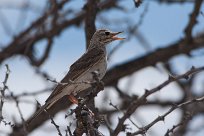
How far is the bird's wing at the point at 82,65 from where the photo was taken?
8352 millimetres

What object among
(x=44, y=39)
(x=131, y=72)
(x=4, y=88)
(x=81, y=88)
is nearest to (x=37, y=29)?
(x=44, y=39)

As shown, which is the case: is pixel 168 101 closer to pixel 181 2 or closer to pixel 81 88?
pixel 181 2

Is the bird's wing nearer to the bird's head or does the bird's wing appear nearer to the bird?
the bird

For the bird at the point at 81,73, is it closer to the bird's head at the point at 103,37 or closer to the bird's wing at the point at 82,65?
the bird's wing at the point at 82,65

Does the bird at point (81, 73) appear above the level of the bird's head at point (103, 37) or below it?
below

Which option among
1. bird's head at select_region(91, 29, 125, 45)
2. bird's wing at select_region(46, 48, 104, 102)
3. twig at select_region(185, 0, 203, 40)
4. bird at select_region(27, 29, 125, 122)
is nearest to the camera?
bird at select_region(27, 29, 125, 122)

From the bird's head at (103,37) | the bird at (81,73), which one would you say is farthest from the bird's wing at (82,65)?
the bird's head at (103,37)

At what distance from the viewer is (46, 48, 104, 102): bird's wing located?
27.4 feet

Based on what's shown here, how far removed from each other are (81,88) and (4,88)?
2.41m

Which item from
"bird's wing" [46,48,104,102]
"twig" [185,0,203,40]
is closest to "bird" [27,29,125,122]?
"bird's wing" [46,48,104,102]

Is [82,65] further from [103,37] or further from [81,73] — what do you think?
[103,37]

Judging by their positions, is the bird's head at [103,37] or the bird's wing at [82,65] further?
the bird's head at [103,37]

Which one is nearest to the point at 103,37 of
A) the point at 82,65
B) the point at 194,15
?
the point at 82,65

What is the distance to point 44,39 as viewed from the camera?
11891 millimetres
